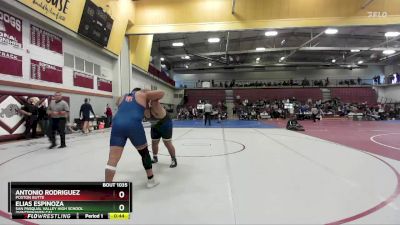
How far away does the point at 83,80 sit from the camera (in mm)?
13086

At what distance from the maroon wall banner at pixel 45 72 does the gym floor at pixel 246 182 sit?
455cm

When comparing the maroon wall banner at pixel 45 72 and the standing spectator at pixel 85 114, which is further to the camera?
the standing spectator at pixel 85 114

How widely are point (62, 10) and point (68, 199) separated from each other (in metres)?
10.8

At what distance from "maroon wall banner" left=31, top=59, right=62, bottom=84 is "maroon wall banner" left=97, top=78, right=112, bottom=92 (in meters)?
3.30

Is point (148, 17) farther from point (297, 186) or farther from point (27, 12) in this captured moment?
point (297, 186)

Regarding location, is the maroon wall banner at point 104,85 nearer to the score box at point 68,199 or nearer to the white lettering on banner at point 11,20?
the white lettering on banner at point 11,20

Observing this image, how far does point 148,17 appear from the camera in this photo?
1544 cm

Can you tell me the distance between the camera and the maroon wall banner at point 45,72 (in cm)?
980

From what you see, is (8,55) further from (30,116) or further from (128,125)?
(128,125)

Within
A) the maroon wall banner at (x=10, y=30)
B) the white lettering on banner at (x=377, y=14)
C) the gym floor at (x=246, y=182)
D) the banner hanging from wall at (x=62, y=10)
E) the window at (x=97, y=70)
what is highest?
the white lettering on banner at (x=377, y=14)

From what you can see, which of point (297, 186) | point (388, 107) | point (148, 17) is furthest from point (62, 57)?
point (388, 107)

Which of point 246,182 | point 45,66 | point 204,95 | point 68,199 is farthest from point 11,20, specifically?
point 204,95

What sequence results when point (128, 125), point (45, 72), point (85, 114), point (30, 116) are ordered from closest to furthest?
point (128, 125), point (30, 116), point (45, 72), point (85, 114)

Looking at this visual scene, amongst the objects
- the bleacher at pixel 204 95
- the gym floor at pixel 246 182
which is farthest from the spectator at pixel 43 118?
the bleacher at pixel 204 95
